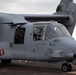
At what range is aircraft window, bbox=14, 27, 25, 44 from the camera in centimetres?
1432

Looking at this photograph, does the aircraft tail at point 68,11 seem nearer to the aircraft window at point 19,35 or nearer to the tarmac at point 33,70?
the tarmac at point 33,70

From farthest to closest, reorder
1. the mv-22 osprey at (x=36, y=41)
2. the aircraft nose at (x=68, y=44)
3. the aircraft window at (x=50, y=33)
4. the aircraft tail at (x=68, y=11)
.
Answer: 1. the aircraft tail at (x=68, y=11)
2. the aircraft window at (x=50, y=33)
3. the mv-22 osprey at (x=36, y=41)
4. the aircraft nose at (x=68, y=44)

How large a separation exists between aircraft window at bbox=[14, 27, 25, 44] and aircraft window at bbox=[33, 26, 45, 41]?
2.59ft

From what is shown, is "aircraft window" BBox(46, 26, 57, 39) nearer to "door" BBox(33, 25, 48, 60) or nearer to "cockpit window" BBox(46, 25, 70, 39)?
"cockpit window" BBox(46, 25, 70, 39)

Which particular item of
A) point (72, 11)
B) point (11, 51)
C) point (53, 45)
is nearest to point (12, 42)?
point (11, 51)

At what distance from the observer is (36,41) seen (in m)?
13.7

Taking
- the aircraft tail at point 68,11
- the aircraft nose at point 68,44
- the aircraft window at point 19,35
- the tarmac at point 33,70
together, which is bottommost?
the tarmac at point 33,70

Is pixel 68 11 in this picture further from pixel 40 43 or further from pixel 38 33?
pixel 40 43

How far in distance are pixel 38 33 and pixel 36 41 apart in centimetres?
43

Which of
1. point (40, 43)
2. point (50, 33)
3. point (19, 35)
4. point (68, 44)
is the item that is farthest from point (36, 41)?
point (68, 44)

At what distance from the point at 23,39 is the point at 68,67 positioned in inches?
114

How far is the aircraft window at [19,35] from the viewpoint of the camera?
47.0ft

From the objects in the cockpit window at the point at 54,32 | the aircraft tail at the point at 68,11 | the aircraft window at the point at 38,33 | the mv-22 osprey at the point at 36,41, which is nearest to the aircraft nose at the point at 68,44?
the mv-22 osprey at the point at 36,41

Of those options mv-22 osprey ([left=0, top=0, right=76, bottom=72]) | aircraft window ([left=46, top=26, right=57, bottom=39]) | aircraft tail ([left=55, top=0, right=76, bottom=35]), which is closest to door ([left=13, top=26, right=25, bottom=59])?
mv-22 osprey ([left=0, top=0, right=76, bottom=72])
